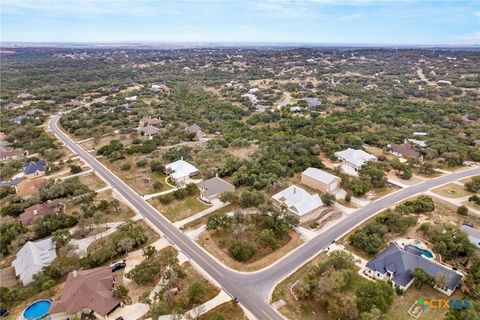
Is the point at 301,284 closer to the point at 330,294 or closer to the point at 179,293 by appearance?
the point at 330,294

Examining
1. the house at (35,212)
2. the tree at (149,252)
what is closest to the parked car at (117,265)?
the tree at (149,252)

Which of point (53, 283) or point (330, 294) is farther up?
point (330, 294)

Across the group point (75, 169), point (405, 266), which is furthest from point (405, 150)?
point (75, 169)

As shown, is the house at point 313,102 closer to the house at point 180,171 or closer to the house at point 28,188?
the house at point 180,171

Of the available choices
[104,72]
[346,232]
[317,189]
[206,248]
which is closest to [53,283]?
[206,248]

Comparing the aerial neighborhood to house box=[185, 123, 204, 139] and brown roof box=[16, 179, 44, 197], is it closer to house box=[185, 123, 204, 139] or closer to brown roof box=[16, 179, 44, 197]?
brown roof box=[16, 179, 44, 197]

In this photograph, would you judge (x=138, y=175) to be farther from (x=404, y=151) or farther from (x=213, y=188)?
(x=404, y=151)
